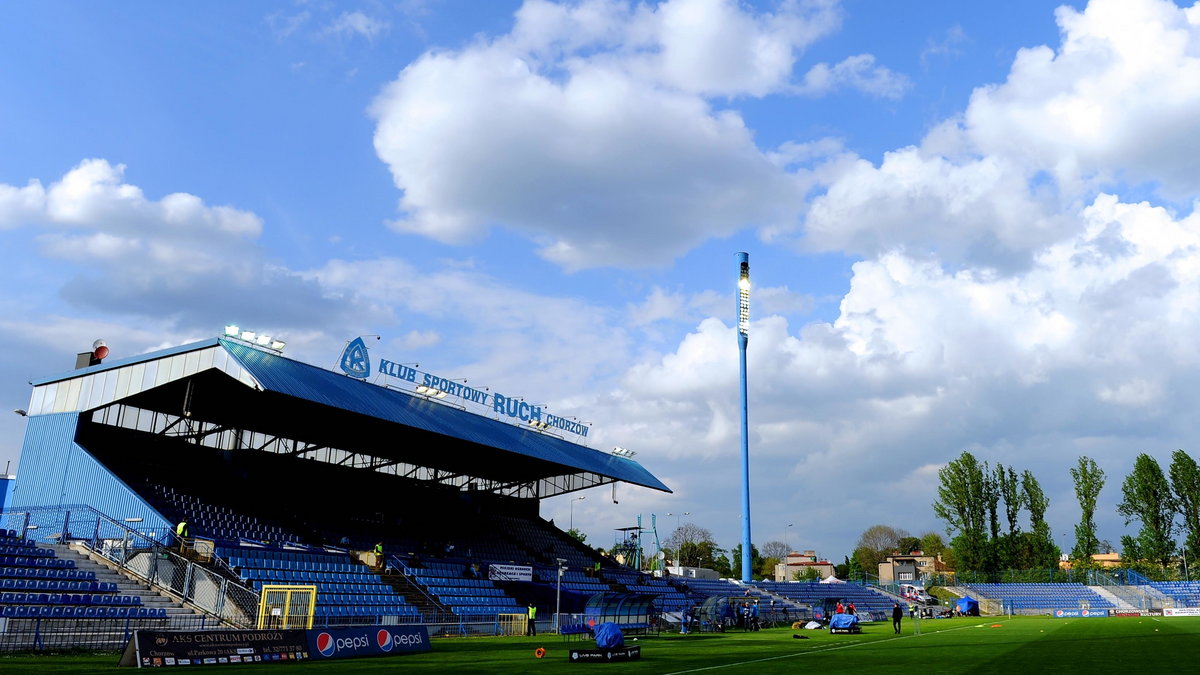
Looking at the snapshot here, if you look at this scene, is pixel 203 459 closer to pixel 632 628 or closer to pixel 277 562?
pixel 277 562

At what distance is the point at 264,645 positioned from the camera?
23188mm

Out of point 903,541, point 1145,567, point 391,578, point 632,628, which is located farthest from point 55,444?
point 903,541

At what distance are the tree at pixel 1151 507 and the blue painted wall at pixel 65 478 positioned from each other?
318 ft

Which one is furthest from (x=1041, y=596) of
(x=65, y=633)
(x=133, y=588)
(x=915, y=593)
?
(x=65, y=633)

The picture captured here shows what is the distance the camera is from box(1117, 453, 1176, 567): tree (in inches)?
3578

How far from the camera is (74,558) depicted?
34156mm

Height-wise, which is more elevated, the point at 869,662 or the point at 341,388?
the point at 341,388

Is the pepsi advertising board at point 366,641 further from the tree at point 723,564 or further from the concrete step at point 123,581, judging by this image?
the tree at point 723,564

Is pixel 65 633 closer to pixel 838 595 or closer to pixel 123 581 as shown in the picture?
pixel 123 581

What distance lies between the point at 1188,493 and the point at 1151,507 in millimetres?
4108

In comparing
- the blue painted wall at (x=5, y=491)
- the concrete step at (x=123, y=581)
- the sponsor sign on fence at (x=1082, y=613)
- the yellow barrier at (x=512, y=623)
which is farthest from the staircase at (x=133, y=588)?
the sponsor sign on fence at (x=1082, y=613)

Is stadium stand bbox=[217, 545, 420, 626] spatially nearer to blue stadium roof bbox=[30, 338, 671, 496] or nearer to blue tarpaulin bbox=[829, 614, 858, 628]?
blue stadium roof bbox=[30, 338, 671, 496]

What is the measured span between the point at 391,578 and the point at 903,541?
16035 centimetres

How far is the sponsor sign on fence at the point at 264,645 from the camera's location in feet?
67.3
